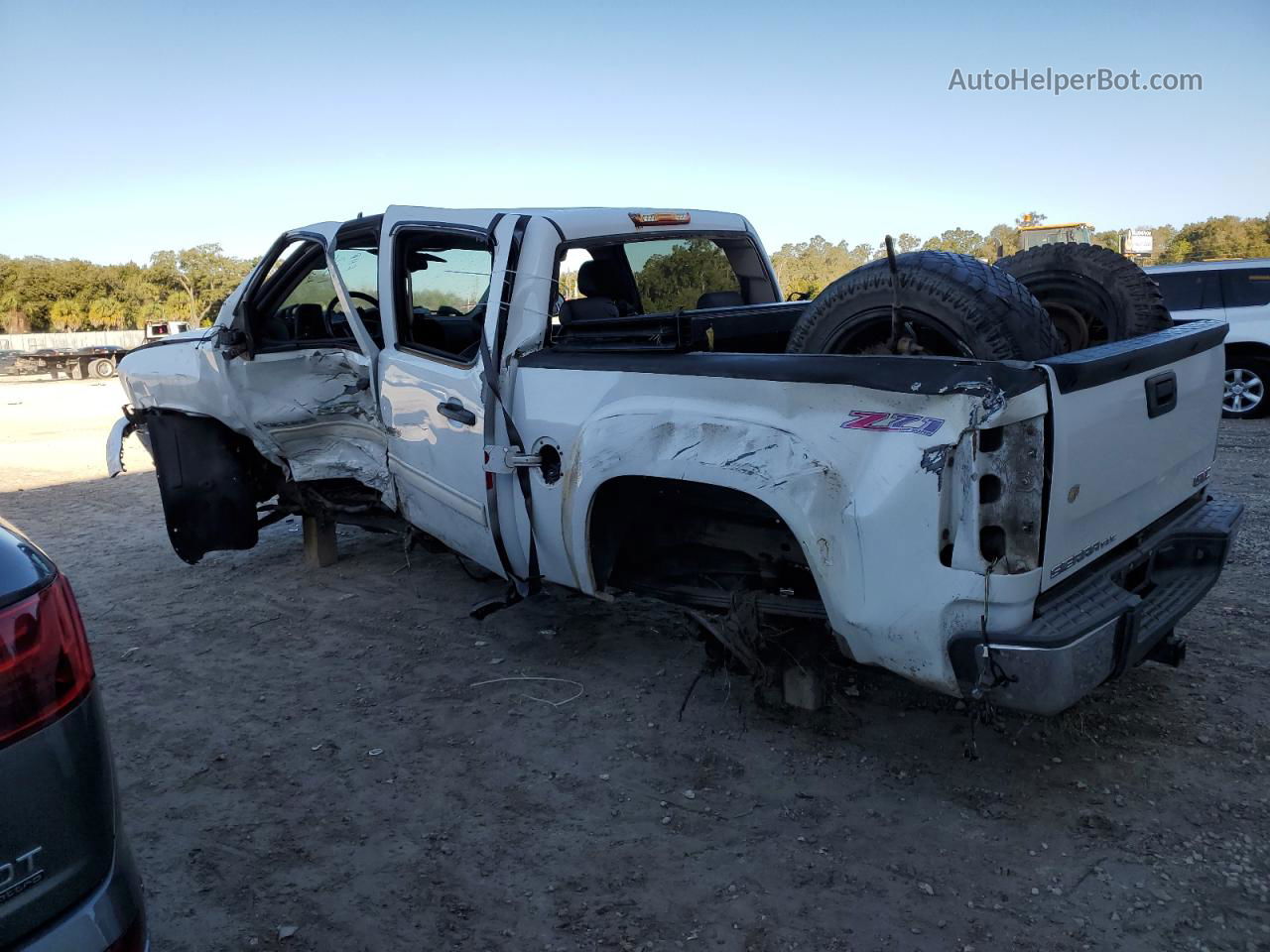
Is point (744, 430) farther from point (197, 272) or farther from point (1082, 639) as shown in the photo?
point (197, 272)

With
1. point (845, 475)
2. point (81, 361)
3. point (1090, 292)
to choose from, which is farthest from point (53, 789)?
point (81, 361)

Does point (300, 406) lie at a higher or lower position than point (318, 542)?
higher

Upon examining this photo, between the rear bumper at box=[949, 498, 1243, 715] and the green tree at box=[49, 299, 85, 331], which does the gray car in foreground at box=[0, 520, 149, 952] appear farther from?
the green tree at box=[49, 299, 85, 331]

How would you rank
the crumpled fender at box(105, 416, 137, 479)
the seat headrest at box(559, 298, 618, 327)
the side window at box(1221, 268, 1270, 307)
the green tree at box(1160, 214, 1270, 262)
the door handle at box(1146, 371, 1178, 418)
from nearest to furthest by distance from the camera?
the door handle at box(1146, 371, 1178, 418) → the seat headrest at box(559, 298, 618, 327) → the crumpled fender at box(105, 416, 137, 479) → the side window at box(1221, 268, 1270, 307) → the green tree at box(1160, 214, 1270, 262)

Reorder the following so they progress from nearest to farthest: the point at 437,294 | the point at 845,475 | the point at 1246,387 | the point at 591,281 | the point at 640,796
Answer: the point at 845,475 < the point at 640,796 < the point at 437,294 < the point at 591,281 < the point at 1246,387

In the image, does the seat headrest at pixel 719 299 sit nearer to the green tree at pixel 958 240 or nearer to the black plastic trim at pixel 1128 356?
the black plastic trim at pixel 1128 356

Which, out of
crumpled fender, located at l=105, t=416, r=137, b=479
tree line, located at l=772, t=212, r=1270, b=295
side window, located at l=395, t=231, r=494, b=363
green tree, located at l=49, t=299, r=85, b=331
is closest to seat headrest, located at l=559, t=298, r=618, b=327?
side window, located at l=395, t=231, r=494, b=363

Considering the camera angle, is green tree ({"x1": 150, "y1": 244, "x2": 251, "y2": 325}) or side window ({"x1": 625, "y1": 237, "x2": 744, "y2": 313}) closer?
side window ({"x1": 625, "y1": 237, "x2": 744, "y2": 313})

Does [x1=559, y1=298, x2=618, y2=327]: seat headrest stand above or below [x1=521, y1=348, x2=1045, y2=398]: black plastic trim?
above

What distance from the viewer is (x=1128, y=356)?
111 inches

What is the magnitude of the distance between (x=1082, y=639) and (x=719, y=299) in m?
2.98

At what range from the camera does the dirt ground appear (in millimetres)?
2576

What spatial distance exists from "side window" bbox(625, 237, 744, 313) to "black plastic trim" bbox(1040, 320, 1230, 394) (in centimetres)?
232

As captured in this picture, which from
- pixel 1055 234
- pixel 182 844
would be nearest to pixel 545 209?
pixel 182 844
